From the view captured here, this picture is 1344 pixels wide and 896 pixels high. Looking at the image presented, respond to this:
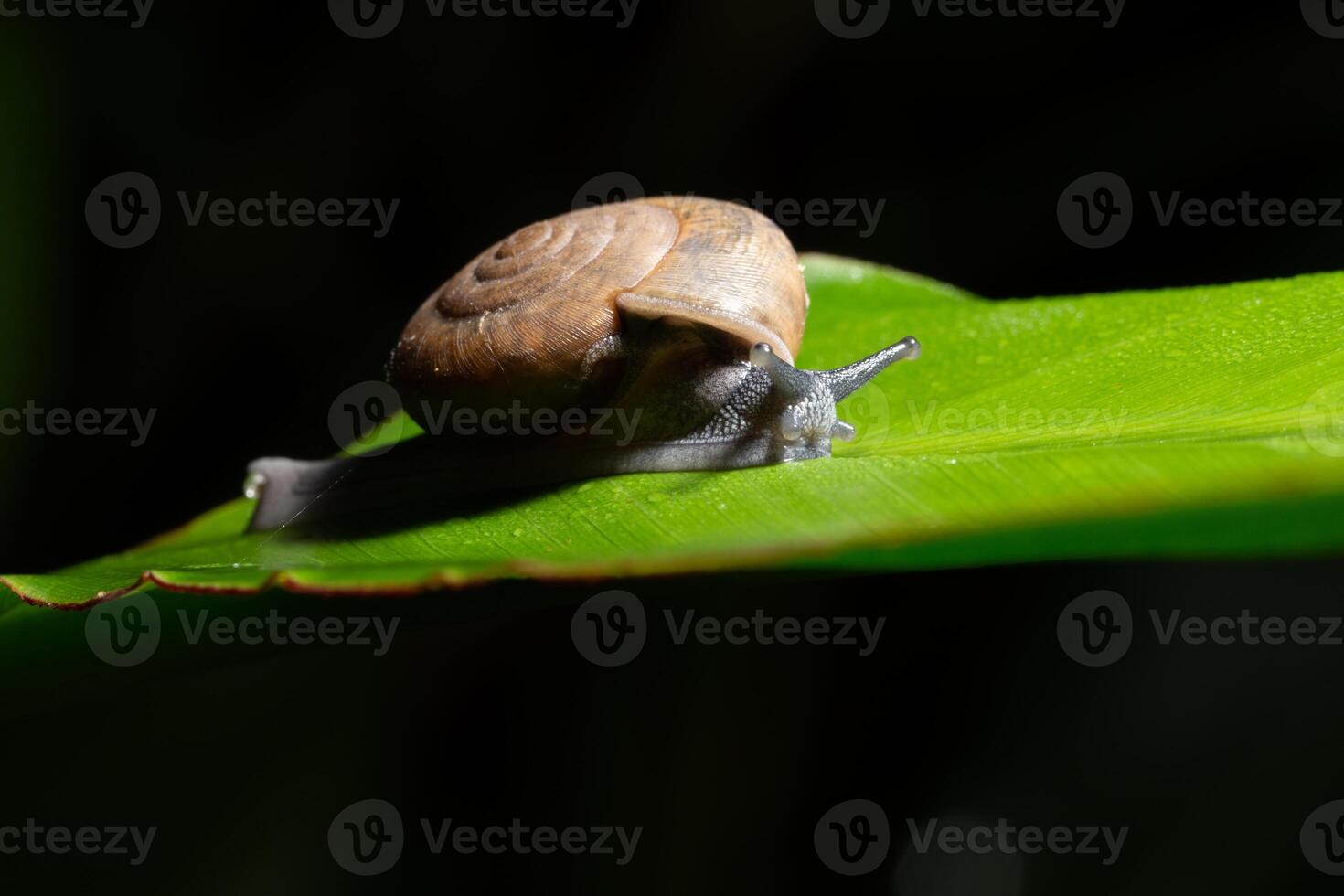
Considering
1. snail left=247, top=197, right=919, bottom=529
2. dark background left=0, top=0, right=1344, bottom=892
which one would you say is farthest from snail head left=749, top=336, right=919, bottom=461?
dark background left=0, top=0, right=1344, bottom=892

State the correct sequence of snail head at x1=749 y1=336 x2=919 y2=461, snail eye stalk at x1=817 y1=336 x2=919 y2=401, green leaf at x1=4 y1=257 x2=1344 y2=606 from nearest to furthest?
green leaf at x1=4 y1=257 x2=1344 y2=606, snail head at x1=749 y1=336 x2=919 y2=461, snail eye stalk at x1=817 y1=336 x2=919 y2=401

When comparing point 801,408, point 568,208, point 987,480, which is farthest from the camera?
point 568,208

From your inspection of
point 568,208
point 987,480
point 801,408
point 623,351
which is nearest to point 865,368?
point 801,408

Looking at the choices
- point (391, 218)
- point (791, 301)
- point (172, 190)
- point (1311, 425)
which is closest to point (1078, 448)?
point (1311, 425)

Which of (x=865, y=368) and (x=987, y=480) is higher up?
(x=865, y=368)

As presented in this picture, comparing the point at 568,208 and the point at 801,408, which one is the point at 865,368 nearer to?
the point at 801,408

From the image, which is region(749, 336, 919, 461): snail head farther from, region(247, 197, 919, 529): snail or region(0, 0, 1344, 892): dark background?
region(0, 0, 1344, 892): dark background
